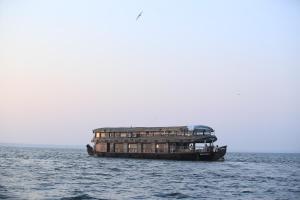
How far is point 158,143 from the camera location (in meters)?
80.3

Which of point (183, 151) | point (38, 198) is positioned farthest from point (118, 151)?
point (38, 198)

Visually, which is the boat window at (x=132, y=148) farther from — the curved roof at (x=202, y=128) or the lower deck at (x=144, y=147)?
the curved roof at (x=202, y=128)

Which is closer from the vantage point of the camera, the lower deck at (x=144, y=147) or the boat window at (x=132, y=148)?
the lower deck at (x=144, y=147)

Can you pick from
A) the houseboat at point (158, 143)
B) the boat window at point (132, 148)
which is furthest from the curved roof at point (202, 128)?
the boat window at point (132, 148)

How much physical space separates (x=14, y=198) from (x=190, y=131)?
48918 mm

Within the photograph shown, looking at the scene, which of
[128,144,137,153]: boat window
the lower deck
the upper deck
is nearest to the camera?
the upper deck

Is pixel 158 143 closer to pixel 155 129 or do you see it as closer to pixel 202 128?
pixel 155 129

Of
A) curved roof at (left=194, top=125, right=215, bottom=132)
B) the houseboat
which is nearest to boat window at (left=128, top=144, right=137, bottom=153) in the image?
the houseboat

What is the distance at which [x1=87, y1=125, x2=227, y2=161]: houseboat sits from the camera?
75438 mm

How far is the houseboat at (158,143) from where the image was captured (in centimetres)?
7544

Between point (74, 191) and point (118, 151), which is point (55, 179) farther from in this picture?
point (118, 151)

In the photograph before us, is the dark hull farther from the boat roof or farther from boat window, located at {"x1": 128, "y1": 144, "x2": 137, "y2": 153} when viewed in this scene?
the boat roof

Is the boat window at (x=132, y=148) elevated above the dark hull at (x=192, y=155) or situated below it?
above

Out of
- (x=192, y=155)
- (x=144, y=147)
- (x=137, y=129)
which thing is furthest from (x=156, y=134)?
(x=192, y=155)
